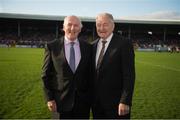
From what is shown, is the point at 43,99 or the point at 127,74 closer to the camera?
the point at 127,74

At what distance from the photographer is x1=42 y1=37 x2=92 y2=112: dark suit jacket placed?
151 inches

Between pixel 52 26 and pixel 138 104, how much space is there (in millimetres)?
44171

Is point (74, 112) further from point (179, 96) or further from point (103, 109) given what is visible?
point (179, 96)

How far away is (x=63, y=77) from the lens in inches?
152

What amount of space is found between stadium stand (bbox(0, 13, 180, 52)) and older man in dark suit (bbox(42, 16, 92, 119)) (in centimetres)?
4034

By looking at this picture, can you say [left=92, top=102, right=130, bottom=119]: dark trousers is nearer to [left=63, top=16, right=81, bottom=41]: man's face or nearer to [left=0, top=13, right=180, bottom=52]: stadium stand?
[left=63, top=16, right=81, bottom=41]: man's face

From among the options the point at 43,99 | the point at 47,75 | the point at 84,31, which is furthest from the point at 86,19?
the point at 47,75

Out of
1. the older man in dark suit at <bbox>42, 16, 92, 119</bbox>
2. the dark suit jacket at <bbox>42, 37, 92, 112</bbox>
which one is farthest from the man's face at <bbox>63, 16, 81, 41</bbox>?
the dark suit jacket at <bbox>42, 37, 92, 112</bbox>

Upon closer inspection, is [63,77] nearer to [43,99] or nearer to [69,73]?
[69,73]

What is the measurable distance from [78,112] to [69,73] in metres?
0.59

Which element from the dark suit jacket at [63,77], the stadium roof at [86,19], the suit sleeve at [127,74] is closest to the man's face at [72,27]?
the dark suit jacket at [63,77]

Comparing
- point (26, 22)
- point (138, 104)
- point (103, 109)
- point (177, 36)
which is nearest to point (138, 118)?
point (138, 104)

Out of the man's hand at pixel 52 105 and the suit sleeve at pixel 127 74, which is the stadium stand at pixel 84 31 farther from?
the suit sleeve at pixel 127 74

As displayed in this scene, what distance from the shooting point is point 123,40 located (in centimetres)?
380
